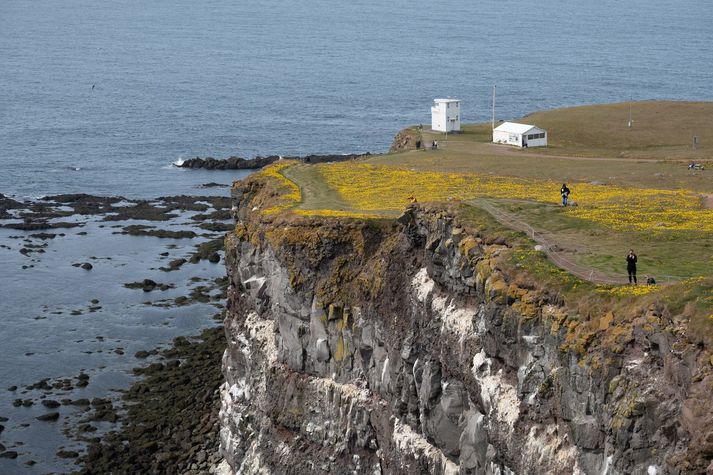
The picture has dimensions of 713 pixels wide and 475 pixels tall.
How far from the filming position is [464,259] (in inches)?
2066

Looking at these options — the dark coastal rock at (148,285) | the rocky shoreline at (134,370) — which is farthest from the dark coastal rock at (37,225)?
the dark coastal rock at (148,285)

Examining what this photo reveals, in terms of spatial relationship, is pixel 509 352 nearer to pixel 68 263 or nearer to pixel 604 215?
pixel 604 215

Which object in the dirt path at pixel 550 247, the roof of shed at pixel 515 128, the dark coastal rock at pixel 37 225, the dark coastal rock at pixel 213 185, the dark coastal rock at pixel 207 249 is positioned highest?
the roof of shed at pixel 515 128

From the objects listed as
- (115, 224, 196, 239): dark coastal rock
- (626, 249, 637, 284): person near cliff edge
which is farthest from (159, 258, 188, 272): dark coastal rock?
(626, 249, 637, 284): person near cliff edge

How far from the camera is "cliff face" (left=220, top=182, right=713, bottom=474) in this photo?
37.9m

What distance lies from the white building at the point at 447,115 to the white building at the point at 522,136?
36.5ft

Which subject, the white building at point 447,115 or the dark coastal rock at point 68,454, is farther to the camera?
the white building at point 447,115

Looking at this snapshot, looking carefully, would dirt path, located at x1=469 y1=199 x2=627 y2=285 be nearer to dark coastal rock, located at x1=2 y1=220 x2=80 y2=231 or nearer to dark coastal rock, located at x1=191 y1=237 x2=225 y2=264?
dark coastal rock, located at x1=191 y1=237 x2=225 y2=264

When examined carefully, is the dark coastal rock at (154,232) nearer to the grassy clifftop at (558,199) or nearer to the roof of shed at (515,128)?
the grassy clifftop at (558,199)

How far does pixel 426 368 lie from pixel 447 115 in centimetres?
6773

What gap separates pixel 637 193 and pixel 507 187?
8.57 meters

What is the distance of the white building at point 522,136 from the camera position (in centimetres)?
10706

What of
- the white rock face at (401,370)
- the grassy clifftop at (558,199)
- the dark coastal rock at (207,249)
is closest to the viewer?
the white rock face at (401,370)

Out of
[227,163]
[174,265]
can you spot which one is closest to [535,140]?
[174,265]
